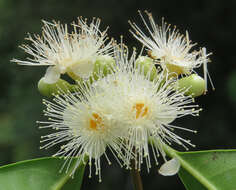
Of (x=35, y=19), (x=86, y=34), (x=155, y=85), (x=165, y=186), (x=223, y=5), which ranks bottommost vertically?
(x=165, y=186)

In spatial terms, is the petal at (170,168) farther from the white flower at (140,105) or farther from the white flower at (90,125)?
the white flower at (90,125)

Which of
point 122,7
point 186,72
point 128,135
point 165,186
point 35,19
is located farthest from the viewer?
point 35,19

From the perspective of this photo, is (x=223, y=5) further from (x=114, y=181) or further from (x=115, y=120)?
(x=115, y=120)

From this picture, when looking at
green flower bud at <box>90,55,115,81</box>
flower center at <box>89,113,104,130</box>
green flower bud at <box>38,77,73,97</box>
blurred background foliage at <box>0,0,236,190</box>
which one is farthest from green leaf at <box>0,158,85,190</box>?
blurred background foliage at <box>0,0,236,190</box>

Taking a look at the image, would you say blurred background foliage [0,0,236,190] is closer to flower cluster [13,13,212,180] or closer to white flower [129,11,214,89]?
white flower [129,11,214,89]

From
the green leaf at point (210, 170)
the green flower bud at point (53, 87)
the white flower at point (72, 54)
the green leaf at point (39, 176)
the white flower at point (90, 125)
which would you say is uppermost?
the white flower at point (72, 54)

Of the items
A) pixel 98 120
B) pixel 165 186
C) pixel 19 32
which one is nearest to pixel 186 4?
pixel 165 186

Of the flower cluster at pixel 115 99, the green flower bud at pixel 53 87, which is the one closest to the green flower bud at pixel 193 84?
the flower cluster at pixel 115 99

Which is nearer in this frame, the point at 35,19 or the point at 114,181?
the point at 114,181
